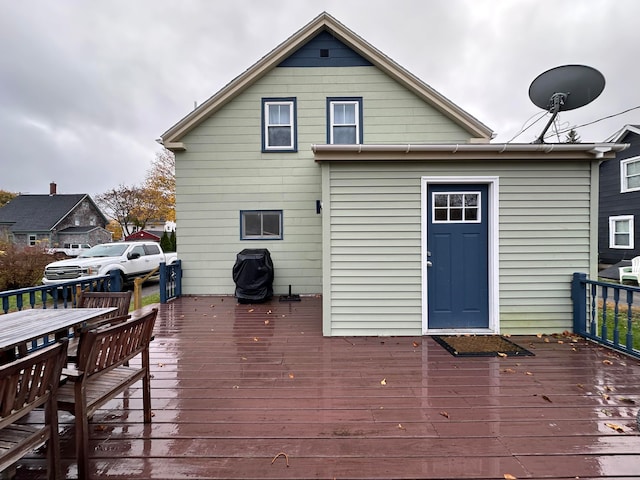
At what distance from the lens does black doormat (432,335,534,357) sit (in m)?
3.99

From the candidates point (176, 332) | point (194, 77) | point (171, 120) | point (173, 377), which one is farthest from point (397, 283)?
point (171, 120)

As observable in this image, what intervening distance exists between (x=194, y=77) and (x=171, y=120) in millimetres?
15119

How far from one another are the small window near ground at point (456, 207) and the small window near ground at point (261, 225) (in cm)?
438

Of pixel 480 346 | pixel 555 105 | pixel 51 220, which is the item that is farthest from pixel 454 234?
pixel 51 220

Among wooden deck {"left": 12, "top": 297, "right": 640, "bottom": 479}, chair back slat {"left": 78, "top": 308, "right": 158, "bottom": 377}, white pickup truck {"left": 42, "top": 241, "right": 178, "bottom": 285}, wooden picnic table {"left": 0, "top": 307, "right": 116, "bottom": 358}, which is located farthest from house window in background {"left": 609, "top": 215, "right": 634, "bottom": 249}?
wooden picnic table {"left": 0, "top": 307, "right": 116, "bottom": 358}

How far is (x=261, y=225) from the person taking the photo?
8.16 meters

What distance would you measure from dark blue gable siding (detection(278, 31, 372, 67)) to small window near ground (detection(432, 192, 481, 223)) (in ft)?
17.0

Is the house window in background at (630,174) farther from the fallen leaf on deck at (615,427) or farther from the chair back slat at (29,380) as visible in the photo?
the chair back slat at (29,380)

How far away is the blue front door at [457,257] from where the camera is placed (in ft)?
15.8

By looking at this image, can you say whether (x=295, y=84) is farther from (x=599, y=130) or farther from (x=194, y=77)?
(x=599, y=130)

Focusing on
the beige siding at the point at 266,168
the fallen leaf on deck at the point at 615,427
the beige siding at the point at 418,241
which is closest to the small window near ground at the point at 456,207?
the beige siding at the point at 418,241

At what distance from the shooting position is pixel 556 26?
39.5 ft

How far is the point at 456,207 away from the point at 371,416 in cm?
347

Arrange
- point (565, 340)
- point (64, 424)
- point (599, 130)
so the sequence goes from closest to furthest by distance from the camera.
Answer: point (64, 424)
point (565, 340)
point (599, 130)
